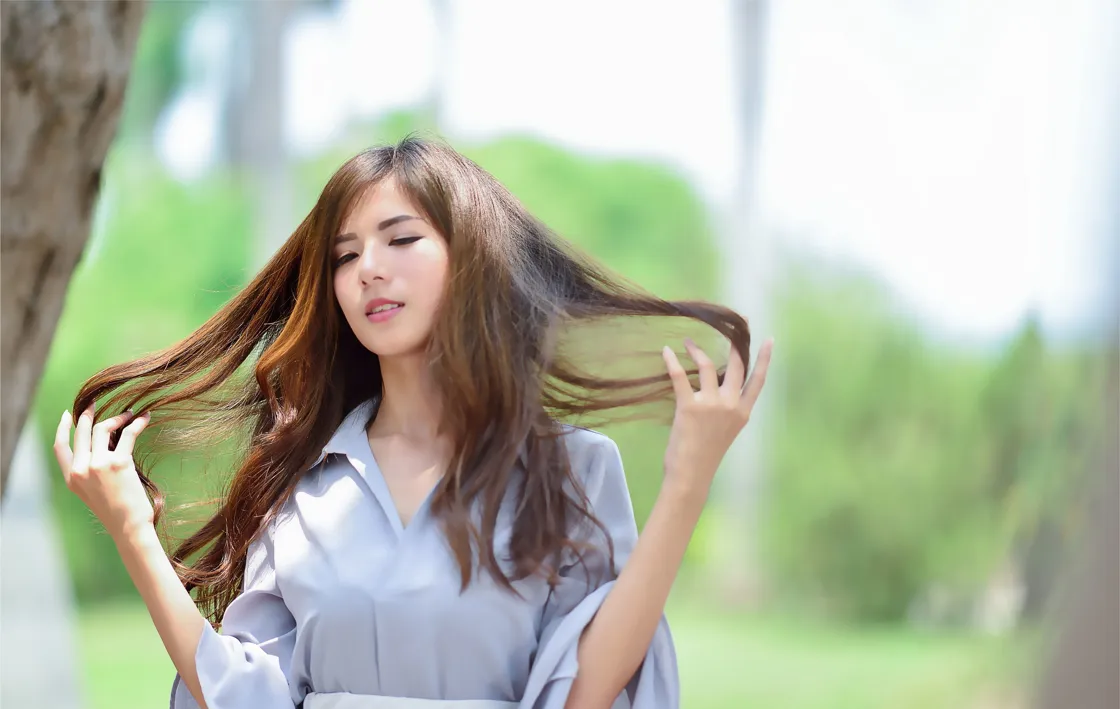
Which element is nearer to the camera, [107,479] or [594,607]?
[594,607]

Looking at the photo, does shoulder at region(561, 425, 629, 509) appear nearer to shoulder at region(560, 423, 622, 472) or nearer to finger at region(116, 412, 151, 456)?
shoulder at region(560, 423, 622, 472)

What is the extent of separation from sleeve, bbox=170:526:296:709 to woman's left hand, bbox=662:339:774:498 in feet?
1.98

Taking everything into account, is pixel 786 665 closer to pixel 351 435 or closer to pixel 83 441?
pixel 351 435

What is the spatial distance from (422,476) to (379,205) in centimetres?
39

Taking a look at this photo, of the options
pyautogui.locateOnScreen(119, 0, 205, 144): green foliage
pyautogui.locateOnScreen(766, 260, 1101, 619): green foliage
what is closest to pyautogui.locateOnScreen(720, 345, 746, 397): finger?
pyautogui.locateOnScreen(766, 260, 1101, 619): green foliage

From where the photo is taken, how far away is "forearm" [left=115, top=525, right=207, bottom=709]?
1647mm

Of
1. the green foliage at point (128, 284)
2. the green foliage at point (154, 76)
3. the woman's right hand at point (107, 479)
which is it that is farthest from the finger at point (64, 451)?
the green foliage at point (154, 76)

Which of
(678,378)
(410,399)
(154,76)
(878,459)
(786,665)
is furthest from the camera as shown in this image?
(154,76)

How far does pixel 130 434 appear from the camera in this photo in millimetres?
1738

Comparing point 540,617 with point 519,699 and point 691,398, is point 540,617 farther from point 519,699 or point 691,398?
point 691,398

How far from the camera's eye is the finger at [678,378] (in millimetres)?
1524

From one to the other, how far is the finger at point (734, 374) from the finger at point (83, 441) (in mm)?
896

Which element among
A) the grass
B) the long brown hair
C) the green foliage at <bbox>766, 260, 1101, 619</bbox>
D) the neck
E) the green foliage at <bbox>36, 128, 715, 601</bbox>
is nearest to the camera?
the long brown hair

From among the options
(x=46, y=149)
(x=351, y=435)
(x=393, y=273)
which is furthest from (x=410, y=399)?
(x=46, y=149)
